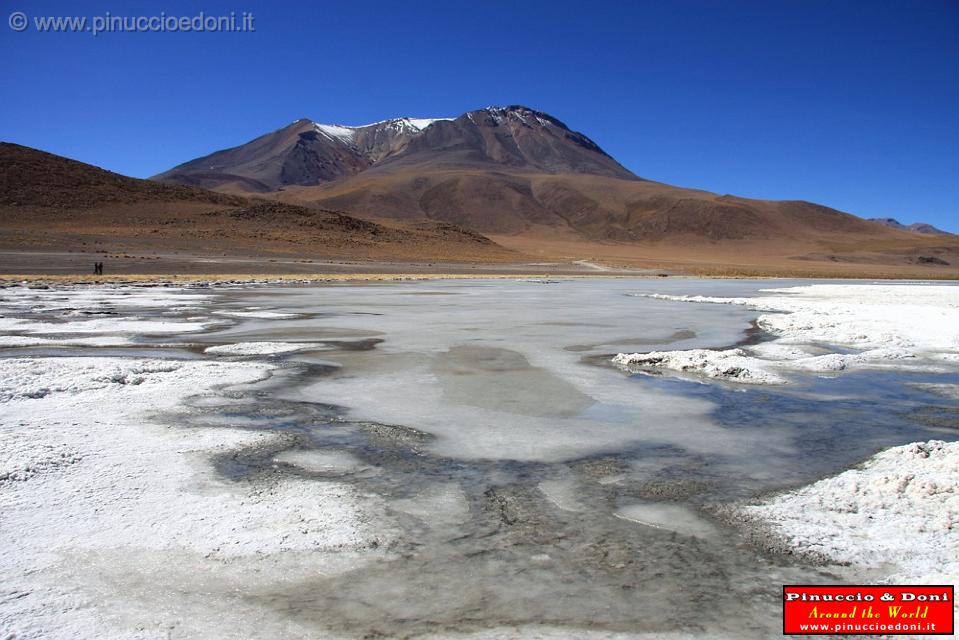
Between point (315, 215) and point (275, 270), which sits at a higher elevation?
point (315, 215)

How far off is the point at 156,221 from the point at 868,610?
72.3 m

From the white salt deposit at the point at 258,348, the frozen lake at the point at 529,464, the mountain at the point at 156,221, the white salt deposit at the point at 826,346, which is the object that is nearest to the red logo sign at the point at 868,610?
the frozen lake at the point at 529,464

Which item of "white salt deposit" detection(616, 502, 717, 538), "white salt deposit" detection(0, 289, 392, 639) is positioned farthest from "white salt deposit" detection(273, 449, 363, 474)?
"white salt deposit" detection(616, 502, 717, 538)

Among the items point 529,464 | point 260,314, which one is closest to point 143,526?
point 529,464

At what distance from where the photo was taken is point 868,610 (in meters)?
3.19

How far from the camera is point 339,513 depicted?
421cm

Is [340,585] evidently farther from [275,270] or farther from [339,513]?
[275,270]

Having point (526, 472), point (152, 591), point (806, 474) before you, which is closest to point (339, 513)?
point (152, 591)

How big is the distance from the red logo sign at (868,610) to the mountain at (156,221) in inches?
2180

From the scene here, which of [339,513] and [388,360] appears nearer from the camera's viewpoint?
[339,513]

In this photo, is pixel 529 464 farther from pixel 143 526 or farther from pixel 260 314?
pixel 260 314

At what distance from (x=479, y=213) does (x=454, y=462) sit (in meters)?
148

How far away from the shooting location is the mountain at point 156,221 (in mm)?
56562

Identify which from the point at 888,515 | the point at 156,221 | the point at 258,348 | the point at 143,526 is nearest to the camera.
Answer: the point at 143,526
